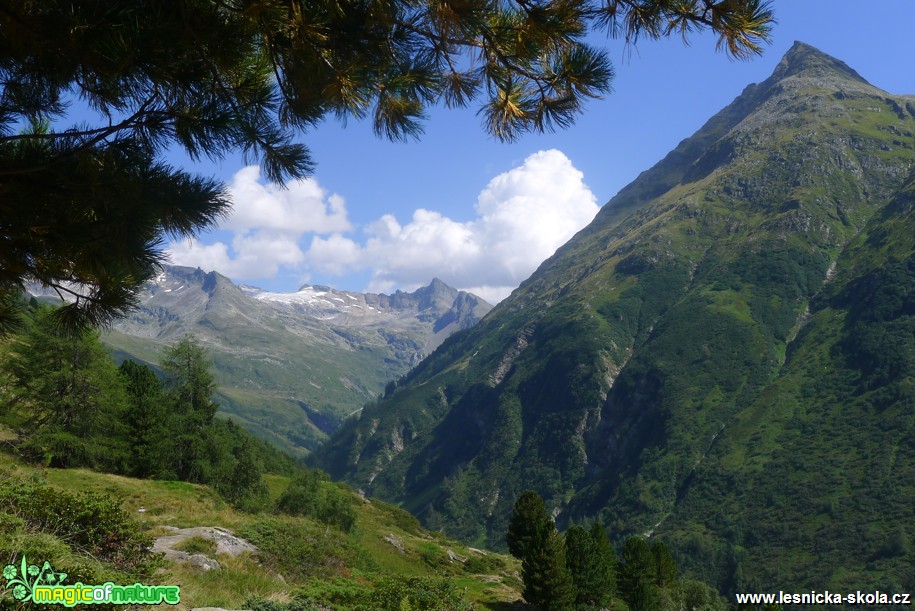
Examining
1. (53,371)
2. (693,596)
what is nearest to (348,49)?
(53,371)

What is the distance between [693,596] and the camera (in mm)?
75125

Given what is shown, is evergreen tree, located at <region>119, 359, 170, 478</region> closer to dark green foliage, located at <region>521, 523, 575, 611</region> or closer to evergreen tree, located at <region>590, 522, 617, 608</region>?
dark green foliage, located at <region>521, 523, 575, 611</region>

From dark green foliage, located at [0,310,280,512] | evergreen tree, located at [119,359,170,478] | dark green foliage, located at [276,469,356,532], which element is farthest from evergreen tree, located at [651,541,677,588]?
evergreen tree, located at [119,359,170,478]

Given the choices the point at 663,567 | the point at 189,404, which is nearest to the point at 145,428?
the point at 189,404

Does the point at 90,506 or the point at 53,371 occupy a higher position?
the point at 53,371

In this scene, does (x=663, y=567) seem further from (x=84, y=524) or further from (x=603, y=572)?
(x=84, y=524)

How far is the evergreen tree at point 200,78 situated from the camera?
607cm

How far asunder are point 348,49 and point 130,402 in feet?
119

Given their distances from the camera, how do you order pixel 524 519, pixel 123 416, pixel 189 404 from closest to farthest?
pixel 123 416 < pixel 189 404 < pixel 524 519

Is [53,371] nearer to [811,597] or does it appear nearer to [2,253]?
[2,253]

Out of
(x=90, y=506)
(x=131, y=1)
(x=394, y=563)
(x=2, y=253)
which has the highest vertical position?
(x=131, y=1)

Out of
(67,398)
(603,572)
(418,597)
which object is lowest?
(603,572)

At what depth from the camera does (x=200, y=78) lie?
267 inches

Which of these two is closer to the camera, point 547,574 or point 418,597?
point 418,597
